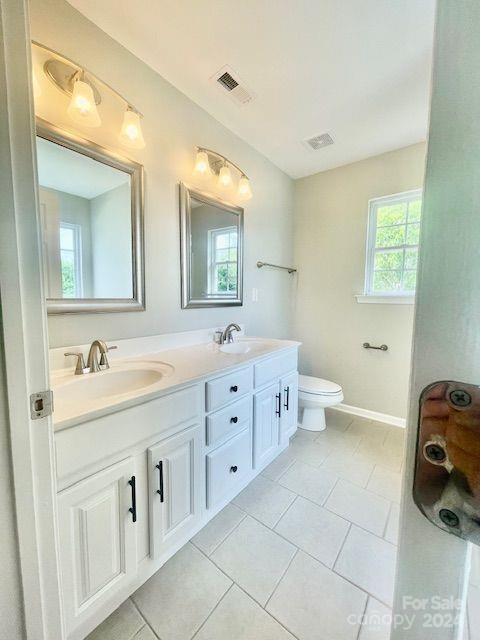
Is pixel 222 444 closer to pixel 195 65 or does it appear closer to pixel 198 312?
pixel 198 312

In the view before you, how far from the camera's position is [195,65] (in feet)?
4.83

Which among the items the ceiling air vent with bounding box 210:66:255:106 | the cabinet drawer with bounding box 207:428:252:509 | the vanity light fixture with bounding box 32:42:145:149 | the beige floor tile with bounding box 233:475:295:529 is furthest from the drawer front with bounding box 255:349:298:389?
the ceiling air vent with bounding box 210:66:255:106

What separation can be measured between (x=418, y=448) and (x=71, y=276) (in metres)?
1.43

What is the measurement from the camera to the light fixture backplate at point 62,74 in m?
1.11

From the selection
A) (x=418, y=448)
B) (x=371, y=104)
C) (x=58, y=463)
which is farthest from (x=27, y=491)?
(x=371, y=104)

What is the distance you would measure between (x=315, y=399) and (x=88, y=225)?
2.01 m

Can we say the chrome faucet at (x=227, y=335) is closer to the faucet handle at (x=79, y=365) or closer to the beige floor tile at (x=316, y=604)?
the faucet handle at (x=79, y=365)

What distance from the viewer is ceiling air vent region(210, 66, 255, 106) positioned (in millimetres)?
1528

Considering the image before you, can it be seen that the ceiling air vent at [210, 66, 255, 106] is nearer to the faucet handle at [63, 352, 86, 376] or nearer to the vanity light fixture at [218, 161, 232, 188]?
the vanity light fixture at [218, 161, 232, 188]

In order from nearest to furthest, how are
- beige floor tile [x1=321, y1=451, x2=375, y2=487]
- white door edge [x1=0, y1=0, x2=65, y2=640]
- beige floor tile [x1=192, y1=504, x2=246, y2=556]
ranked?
1. white door edge [x1=0, y1=0, x2=65, y2=640]
2. beige floor tile [x1=192, y1=504, x2=246, y2=556]
3. beige floor tile [x1=321, y1=451, x2=375, y2=487]

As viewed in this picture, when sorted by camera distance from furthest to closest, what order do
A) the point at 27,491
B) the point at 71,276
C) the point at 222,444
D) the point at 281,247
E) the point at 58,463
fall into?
the point at 281,247
the point at 222,444
the point at 71,276
the point at 58,463
the point at 27,491

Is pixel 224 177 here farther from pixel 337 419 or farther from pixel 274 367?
pixel 337 419

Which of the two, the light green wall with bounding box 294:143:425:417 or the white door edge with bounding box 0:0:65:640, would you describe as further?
the light green wall with bounding box 294:143:425:417

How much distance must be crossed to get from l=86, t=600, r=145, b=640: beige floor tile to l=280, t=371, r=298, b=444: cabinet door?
118 cm
